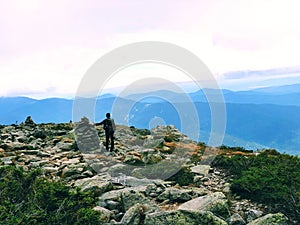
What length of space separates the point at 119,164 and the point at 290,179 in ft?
29.9

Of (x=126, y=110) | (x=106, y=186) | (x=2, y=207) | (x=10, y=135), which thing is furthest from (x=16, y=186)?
(x=10, y=135)

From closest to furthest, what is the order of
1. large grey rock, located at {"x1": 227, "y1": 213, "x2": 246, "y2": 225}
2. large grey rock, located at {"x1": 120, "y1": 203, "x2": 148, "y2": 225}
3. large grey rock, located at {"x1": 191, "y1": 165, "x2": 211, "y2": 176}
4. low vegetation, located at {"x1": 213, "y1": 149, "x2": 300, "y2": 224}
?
1. large grey rock, located at {"x1": 120, "y1": 203, "x2": 148, "y2": 225}
2. large grey rock, located at {"x1": 227, "y1": 213, "x2": 246, "y2": 225}
3. low vegetation, located at {"x1": 213, "y1": 149, "x2": 300, "y2": 224}
4. large grey rock, located at {"x1": 191, "y1": 165, "x2": 211, "y2": 176}

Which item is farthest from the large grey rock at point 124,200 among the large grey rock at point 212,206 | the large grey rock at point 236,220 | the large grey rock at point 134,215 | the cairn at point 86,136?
the cairn at point 86,136

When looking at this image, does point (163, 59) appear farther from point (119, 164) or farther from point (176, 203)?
point (176, 203)

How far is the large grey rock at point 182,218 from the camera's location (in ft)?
35.1

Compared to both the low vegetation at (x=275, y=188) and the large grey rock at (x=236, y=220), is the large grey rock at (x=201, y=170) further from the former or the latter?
the large grey rock at (x=236, y=220)

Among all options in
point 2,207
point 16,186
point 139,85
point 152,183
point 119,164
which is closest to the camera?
point 2,207

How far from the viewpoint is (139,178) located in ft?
55.6

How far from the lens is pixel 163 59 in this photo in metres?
18.4

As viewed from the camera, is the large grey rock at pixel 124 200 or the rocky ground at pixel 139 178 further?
the large grey rock at pixel 124 200

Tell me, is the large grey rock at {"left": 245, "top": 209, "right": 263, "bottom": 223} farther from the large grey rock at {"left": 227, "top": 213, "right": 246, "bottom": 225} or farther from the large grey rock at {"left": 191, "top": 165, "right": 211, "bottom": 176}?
the large grey rock at {"left": 191, "top": 165, "right": 211, "bottom": 176}

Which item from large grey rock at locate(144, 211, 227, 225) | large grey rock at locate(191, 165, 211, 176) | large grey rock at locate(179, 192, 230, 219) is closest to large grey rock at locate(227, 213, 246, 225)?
large grey rock at locate(179, 192, 230, 219)

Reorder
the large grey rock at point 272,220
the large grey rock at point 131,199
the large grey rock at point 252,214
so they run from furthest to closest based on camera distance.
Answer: the large grey rock at point 131,199 < the large grey rock at point 252,214 < the large grey rock at point 272,220

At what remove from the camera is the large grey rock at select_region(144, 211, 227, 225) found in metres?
10.7
